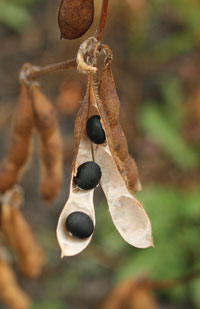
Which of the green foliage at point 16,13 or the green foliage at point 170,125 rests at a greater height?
the green foliage at point 16,13

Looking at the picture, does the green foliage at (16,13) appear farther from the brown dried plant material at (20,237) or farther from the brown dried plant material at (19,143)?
the brown dried plant material at (19,143)

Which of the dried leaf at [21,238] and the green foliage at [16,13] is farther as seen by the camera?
the green foliage at [16,13]

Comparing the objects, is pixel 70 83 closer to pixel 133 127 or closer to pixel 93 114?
pixel 133 127

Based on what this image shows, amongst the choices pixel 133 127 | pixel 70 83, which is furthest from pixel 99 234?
pixel 70 83

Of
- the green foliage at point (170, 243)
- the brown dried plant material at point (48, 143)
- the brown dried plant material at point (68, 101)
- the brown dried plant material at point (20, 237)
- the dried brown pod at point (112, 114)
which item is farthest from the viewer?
the brown dried plant material at point (68, 101)

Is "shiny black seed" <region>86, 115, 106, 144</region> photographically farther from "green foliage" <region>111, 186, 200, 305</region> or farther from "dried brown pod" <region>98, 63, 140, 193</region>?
"green foliage" <region>111, 186, 200, 305</region>

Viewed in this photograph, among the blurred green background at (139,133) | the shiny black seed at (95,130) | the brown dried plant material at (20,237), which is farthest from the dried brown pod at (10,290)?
the shiny black seed at (95,130)
